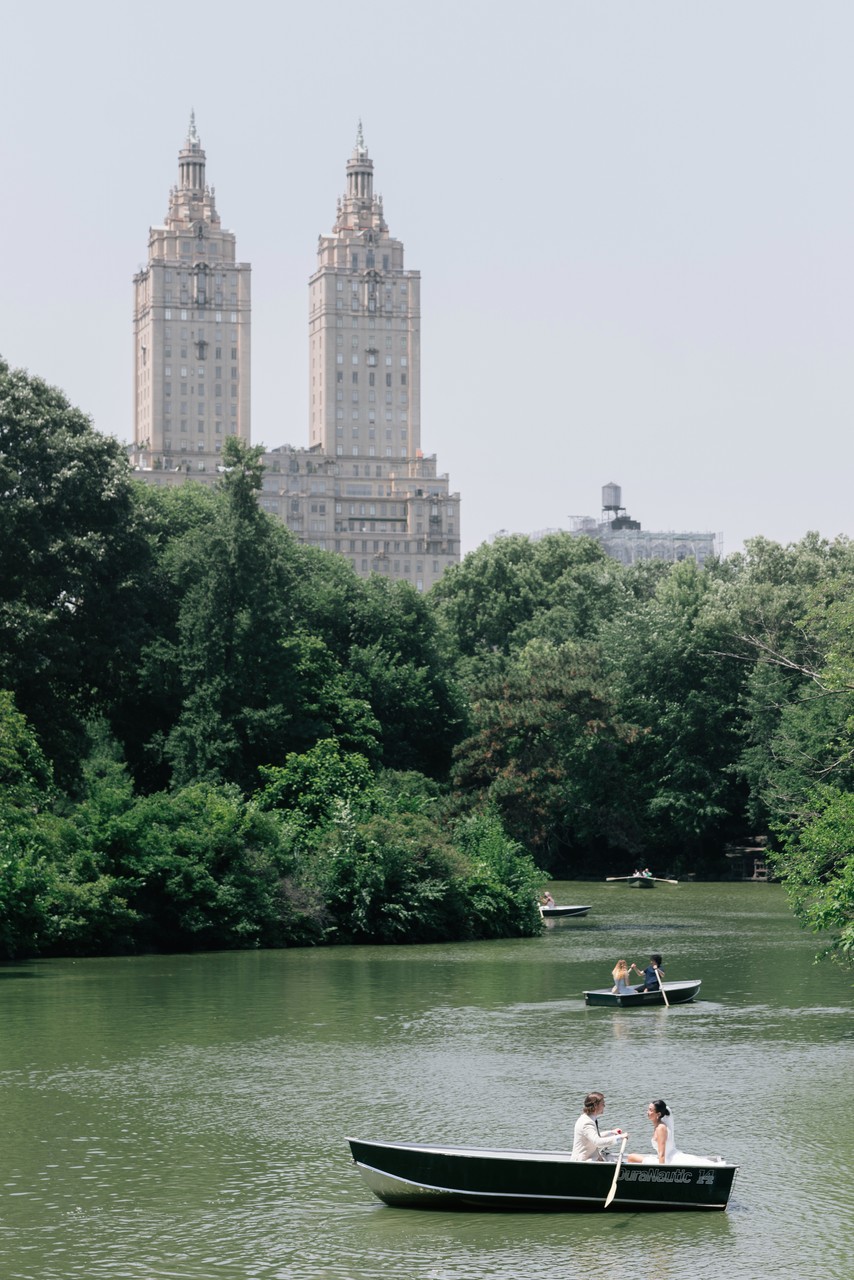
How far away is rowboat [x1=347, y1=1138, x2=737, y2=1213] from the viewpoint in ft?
67.2

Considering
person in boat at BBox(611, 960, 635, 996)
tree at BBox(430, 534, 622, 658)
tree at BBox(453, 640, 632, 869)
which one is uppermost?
tree at BBox(430, 534, 622, 658)

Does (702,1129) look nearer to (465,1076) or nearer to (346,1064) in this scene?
(465,1076)

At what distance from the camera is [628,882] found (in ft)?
277

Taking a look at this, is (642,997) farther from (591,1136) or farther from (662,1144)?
(591,1136)

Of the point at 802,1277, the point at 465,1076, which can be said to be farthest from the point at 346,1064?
the point at 802,1277

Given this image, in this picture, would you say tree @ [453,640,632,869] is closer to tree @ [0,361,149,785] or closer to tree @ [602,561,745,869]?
tree @ [602,561,745,869]

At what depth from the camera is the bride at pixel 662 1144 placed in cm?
2052

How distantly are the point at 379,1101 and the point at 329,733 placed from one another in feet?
124

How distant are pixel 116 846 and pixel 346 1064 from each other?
1906cm

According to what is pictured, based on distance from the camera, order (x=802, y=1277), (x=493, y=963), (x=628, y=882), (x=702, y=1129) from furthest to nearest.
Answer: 1. (x=628, y=882)
2. (x=493, y=963)
3. (x=702, y=1129)
4. (x=802, y=1277)

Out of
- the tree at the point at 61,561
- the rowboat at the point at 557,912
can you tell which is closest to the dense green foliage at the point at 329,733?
the tree at the point at 61,561

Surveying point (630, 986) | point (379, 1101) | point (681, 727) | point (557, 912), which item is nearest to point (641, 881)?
point (681, 727)

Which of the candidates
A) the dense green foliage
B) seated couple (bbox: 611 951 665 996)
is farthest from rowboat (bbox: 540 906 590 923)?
seated couple (bbox: 611 951 665 996)

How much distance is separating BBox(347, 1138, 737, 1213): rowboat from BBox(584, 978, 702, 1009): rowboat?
1685 centimetres
